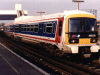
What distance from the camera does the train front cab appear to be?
12047 mm

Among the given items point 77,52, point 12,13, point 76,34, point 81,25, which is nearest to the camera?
point 77,52

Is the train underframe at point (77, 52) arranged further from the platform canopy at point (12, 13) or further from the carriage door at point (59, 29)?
the platform canopy at point (12, 13)

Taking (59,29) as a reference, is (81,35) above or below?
below

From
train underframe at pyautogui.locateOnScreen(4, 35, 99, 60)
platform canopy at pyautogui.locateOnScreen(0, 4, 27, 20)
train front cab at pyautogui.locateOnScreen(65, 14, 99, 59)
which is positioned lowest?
train underframe at pyautogui.locateOnScreen(4, 35, 99, 60)

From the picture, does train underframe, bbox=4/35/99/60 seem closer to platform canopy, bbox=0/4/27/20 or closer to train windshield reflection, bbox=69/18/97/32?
train windshield reflection, bbox=69/18/97/32

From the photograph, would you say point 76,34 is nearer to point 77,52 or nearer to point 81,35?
point 81,35

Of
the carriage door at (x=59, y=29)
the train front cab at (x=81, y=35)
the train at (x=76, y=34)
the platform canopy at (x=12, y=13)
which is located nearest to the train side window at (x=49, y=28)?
the train at (x=76, y=34)

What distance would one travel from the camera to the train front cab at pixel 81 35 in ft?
39.5

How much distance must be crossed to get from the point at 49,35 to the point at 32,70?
5058 millimetres

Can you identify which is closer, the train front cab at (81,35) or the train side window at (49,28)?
the train front cab at (81,35)

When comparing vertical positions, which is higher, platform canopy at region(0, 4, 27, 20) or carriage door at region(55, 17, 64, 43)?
platform canopy at region(0, 4, 27, 20)

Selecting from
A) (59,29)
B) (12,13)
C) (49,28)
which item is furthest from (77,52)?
(12,13)

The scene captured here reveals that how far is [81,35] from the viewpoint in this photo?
39.9 ft

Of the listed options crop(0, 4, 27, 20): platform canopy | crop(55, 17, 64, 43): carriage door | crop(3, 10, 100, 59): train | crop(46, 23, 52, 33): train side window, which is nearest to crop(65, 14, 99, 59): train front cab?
crop(3, 10, 100, 59): train
